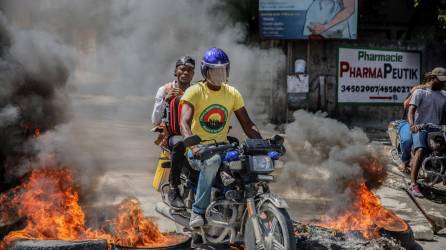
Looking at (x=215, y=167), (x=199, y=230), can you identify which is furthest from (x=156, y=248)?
(x=215, y=167)

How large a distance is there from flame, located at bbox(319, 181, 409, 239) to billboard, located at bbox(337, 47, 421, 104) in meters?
9.07

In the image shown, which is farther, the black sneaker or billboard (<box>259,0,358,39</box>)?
billboard (<box>259,0,358,39</box>)

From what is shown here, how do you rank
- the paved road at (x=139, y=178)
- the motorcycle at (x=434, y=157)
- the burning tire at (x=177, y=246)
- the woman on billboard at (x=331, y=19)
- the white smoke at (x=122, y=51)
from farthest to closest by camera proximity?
the woman on billboard at (x=331, y=19), the motorcycle at (x=434, y=157), the white smoke at (x=122, y=51), the paved road at (x=139, y=178), the burning tire at (x=177, y=246)

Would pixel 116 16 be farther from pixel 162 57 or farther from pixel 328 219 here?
pixel 328 219

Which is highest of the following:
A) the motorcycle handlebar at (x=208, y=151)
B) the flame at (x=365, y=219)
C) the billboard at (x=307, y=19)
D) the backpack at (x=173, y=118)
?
the billboard at (x=307, y=19)

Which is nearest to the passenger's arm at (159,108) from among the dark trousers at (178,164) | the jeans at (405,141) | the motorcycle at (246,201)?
the dark trousers at (178,164)

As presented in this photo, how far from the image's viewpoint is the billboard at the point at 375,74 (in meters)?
15.0

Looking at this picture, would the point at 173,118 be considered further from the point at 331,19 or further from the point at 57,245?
the point at 331,19

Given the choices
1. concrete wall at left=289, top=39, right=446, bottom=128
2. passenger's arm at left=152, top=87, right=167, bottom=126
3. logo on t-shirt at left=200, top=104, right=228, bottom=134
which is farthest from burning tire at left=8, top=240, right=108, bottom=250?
concrete wall at left=289, top=39, right=446, bottom=128

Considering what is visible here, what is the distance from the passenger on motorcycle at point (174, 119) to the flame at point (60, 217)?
46 cm

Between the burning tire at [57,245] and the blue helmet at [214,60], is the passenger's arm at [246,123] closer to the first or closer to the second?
the blue helmet at [214,60]

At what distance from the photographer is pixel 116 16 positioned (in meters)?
10.2

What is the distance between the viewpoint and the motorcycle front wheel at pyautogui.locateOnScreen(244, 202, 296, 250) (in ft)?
13.7

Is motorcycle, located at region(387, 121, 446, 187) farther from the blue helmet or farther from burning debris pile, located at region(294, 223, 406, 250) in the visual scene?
the blue helmet
